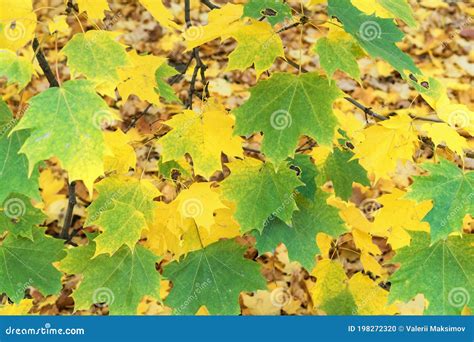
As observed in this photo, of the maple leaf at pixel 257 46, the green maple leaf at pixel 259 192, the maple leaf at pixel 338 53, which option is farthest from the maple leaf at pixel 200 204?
the maple leaf at pixel 338 53

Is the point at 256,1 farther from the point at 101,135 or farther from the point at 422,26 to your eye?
the point at 422,26

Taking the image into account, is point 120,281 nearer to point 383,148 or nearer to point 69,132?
point 69,132

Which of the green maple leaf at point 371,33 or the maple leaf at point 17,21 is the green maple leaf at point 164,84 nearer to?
the maple leaf at point 17,21

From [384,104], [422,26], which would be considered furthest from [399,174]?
[422,26]

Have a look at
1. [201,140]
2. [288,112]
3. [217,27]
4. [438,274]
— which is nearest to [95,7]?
[217,27]

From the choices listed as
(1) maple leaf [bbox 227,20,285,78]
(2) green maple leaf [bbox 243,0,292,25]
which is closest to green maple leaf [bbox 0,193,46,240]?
(1) maple leaf [bbox 227,20,285,78]
